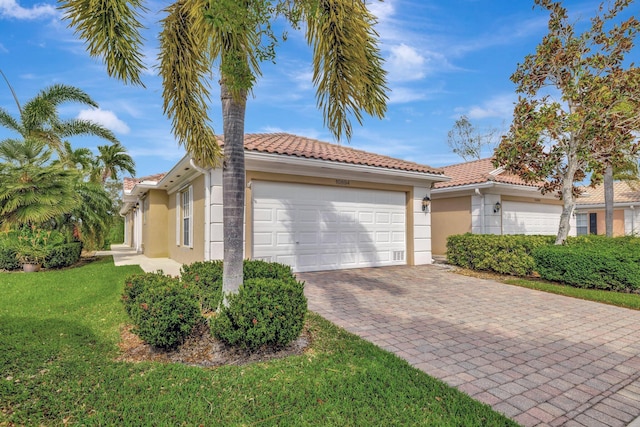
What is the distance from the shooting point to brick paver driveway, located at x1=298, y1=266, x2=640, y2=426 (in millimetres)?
3059

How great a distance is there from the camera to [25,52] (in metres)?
9.62

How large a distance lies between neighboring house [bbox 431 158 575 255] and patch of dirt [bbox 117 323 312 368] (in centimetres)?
1133

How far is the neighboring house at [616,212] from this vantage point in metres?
19.4

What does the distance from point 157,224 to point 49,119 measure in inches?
358

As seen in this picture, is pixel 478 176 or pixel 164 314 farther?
pixel 478 176

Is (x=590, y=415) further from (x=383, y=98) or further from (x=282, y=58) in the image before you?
(x=282, y=58)

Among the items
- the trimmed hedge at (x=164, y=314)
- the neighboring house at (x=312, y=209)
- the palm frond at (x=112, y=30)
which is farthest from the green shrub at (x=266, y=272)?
the neighboring house at (x=312, y=209)

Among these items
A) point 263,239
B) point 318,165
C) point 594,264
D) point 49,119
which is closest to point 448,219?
point 594,264

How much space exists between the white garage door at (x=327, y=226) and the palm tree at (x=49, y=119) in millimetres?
13530

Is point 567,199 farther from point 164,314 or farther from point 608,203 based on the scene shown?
point 164,314

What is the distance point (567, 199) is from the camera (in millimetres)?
10258

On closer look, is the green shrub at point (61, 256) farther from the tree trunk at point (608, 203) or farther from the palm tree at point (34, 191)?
the tree trunk at point (608, 203)

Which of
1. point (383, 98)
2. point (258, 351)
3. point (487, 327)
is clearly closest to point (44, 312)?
point (258, 351)

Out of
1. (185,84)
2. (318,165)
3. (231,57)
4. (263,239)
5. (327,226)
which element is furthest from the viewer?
(327,226)
